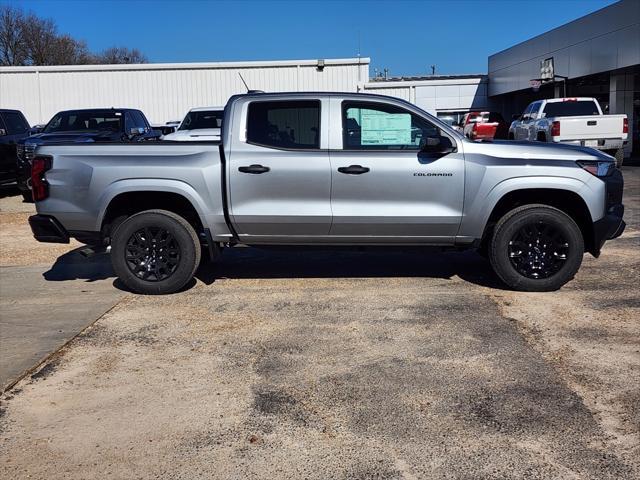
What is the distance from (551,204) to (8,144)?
12423mm

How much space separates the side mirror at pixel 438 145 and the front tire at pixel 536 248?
34.4 inches

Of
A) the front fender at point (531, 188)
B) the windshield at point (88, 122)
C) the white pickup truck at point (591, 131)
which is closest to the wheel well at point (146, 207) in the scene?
the front fender at point (531, 188)

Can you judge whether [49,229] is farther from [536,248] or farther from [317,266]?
[536,248]

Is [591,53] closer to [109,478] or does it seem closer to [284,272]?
[284,272]

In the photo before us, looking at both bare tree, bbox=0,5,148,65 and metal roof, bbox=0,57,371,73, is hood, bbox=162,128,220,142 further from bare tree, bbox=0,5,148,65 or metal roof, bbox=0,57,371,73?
bare tree, bbox=0,5,148,65

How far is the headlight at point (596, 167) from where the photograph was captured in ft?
20.3

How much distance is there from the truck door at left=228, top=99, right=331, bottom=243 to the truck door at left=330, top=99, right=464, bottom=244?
0.16m

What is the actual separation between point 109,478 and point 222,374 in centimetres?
138

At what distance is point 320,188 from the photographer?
6289 mm

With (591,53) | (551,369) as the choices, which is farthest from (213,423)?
(591,53)

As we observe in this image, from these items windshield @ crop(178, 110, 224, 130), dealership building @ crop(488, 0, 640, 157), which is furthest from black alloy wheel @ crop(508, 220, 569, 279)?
dealership building @ crop(488, 0, 640, 157)

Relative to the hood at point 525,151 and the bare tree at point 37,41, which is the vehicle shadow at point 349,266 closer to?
the hood at point 525,151

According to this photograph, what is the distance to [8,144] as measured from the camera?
14562mm

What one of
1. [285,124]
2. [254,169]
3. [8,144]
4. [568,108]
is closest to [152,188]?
[254,169]
